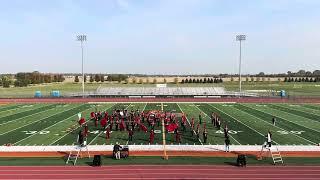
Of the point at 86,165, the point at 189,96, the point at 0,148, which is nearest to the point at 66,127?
the point at 0,148

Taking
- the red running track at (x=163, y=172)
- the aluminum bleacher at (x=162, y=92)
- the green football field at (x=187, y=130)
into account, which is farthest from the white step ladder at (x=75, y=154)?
the aluminum bleacher at (x=162, y=92)

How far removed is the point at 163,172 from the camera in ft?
58.7

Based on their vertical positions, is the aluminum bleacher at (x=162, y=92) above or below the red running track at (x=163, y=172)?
above

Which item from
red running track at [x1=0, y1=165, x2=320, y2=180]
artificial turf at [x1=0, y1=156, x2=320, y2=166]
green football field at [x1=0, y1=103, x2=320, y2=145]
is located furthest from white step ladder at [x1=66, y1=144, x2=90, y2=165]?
green football field at [x1=0, y1=103, x2=320, y2=145]

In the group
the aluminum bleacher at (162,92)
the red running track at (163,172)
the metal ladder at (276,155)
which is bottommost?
the red running track at (163,172)

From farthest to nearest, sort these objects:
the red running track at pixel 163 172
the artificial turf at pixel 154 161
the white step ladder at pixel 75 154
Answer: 1. the white step ladder at pixel 75 154
2. the artificial turf at pixel 154 161
3. the red running track at pixel 163 172

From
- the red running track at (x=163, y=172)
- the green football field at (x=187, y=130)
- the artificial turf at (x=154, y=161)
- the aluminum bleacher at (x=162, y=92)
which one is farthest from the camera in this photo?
the aluminum bleacher at (x=162, y=92)

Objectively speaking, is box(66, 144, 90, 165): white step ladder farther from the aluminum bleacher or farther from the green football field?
the aluminum bleacher

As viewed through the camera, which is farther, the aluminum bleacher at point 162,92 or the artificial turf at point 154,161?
the aluminum bleacher at point 162,92

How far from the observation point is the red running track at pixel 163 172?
17.1 metres

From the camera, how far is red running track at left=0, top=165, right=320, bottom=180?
17141mm

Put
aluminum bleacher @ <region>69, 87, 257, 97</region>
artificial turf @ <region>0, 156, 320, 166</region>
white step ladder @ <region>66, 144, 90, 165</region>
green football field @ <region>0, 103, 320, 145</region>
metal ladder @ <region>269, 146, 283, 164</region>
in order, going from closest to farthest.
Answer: artificial turf @ <region>0, 156, 320, 166</region>, metal ladder @ <region>269, 146, 283, 164</region>, white step ladder @ <region>66, 144, 90, 165</region>, green football field @ <region>0, 103, 320, 145</region>, aluminum bleacher @ <region>69, 87, 257, 97</region>

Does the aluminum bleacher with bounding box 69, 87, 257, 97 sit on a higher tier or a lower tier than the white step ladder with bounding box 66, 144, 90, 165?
higher

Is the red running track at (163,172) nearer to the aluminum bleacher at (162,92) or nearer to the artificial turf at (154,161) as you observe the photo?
the artificial turf at (154,161)
